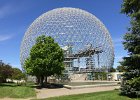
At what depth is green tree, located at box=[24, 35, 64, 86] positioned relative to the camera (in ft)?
136

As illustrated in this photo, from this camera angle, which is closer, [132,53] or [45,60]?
[132,53]

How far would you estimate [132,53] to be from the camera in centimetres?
2408

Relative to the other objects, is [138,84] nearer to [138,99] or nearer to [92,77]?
[138,99]

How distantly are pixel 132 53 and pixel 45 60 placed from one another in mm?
19050

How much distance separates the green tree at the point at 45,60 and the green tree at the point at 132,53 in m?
18.6

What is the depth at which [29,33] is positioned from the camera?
67.0 m

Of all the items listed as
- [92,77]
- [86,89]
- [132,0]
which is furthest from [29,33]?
[132,0]

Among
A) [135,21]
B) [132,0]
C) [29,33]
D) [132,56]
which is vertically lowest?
[132,56]

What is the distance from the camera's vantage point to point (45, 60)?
135 ft

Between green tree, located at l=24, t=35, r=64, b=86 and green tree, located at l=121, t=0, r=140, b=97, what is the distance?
18.6 metres

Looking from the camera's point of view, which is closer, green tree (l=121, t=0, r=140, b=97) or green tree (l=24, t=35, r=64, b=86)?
green tree (l=121, t=0, r=140, b=97)

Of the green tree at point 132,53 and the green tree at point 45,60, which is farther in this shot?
the green tree at point 45,60

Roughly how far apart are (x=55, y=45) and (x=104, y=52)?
99.0ft

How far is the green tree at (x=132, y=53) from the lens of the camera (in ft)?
76.0
